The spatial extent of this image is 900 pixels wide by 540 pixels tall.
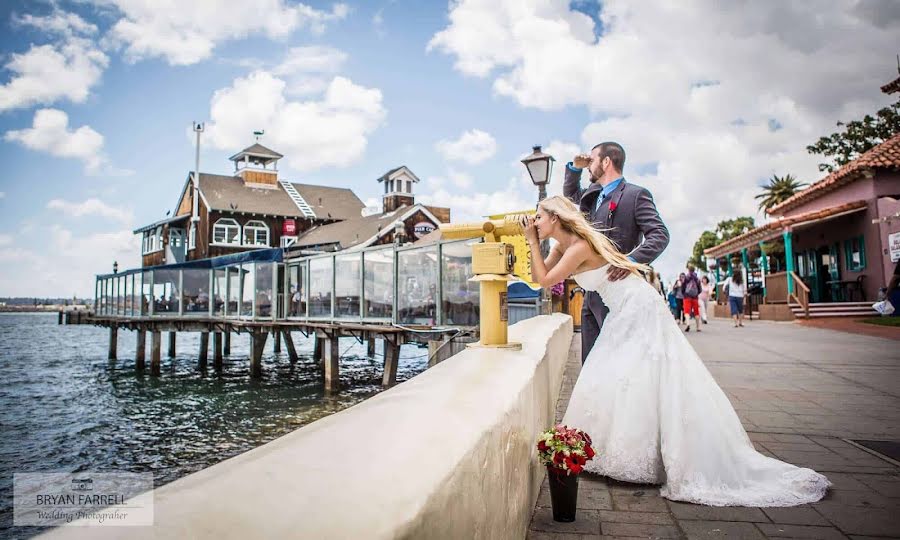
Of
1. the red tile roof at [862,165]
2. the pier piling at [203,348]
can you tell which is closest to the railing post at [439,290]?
the red tile roof at [862,165]

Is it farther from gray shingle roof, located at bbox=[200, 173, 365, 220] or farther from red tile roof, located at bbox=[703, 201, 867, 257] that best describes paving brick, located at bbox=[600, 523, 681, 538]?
gray shingle roof, located at bbox=[200, 173, 365, 220]

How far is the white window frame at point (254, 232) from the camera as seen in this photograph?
126ft

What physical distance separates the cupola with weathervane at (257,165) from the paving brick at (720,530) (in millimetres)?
43310

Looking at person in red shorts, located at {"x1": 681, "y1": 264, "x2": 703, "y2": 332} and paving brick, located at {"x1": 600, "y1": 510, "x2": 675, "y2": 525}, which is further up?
person in red shorts, located at {"x1": 681, "y1": 264, "x2": 703, "y2": 332}

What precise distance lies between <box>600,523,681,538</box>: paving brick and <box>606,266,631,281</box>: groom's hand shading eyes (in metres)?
1.36

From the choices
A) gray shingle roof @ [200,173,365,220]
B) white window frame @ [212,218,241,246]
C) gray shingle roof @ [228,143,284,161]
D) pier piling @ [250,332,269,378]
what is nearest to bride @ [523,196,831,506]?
pier piling @ [250,332,269,378]

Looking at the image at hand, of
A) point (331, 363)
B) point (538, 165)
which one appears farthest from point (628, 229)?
point (331, 363)

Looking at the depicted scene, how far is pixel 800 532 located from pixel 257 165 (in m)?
44.3

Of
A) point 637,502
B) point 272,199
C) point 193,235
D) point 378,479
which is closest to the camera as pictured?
point 378,479

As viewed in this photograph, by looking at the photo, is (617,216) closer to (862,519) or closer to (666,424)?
(666,424)

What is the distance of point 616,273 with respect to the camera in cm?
333

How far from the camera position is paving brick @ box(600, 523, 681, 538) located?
2.51 m

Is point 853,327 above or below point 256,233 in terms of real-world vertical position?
below

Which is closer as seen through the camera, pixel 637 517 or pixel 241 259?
pixel 637 517
